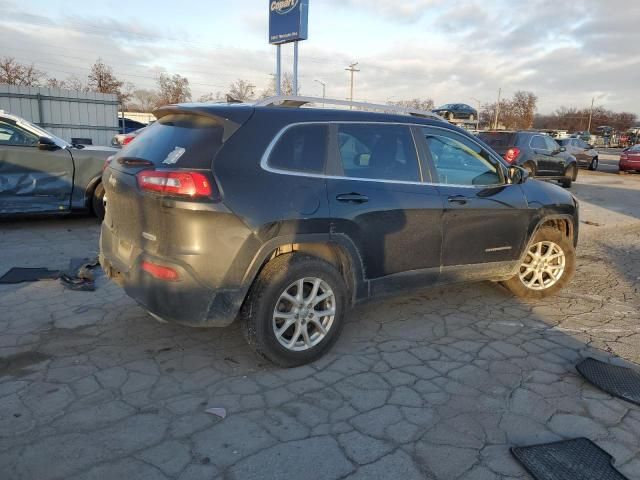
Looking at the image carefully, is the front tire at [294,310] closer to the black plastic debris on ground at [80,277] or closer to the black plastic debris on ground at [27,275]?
the black plastic debris on ground at [80,277]

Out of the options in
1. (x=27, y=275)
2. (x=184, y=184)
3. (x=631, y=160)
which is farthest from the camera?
(x=631, y=160)

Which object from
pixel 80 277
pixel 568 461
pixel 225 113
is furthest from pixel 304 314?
pixel 80 277

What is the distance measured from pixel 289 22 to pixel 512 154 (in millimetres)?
8756

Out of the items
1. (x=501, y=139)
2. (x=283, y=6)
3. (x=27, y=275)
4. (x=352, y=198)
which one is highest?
(x=283, y=6)

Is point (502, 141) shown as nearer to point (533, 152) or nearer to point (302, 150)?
point (533, 152)

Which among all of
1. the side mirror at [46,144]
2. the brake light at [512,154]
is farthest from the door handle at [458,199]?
the brake light at [512,154]

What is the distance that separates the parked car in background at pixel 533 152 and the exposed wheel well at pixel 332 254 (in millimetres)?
11456

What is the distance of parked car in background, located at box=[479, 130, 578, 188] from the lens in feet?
47.6

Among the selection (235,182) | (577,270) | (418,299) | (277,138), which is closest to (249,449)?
(235,182)

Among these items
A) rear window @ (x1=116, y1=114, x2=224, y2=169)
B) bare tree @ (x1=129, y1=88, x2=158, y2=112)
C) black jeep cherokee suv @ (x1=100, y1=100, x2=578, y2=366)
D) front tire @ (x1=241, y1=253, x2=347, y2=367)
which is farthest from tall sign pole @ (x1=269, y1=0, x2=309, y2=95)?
bare tree @ (x1=129, y1=88, x2=158, y2=112)

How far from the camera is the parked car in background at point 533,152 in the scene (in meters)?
14.5

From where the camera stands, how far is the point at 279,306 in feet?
11.4

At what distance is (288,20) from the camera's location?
17.2 metres

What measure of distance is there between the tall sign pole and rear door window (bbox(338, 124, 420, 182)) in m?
13.3
